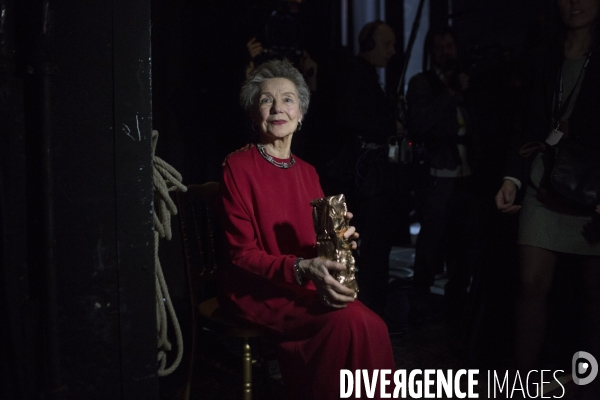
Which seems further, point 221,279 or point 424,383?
point 424,383

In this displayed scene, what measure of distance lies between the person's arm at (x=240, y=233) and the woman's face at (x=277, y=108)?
0.20 meters

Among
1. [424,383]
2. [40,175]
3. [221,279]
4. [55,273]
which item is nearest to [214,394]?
[221,279]

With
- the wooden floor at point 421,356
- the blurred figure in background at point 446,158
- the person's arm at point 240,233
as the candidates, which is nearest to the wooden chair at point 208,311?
the wooden floor at point 421,356

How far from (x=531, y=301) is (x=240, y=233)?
3.88 feet

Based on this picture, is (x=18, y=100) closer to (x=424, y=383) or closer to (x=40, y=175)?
(x=40, y=175)

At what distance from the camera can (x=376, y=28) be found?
3.26m

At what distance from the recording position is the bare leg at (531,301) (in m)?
2.08

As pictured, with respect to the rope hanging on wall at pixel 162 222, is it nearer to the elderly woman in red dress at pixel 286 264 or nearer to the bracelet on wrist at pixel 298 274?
the elderly woman in red dress at pixel 286 264

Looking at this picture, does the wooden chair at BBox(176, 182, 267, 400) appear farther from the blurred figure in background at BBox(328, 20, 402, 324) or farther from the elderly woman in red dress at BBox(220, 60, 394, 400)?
the blurred figure in background at BBox(328, 20, 402, 324)

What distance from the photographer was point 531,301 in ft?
6.98

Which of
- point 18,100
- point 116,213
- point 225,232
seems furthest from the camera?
point 225,232

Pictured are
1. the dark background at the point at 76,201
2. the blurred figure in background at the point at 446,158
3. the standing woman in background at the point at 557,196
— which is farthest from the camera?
the blurred figure in background at the point at 446,158

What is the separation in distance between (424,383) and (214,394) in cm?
95

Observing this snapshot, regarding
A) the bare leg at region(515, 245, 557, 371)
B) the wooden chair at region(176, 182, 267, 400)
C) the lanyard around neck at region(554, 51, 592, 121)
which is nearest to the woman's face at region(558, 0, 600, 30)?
the lanyard around neck at region(554, 51, 592, 121)
